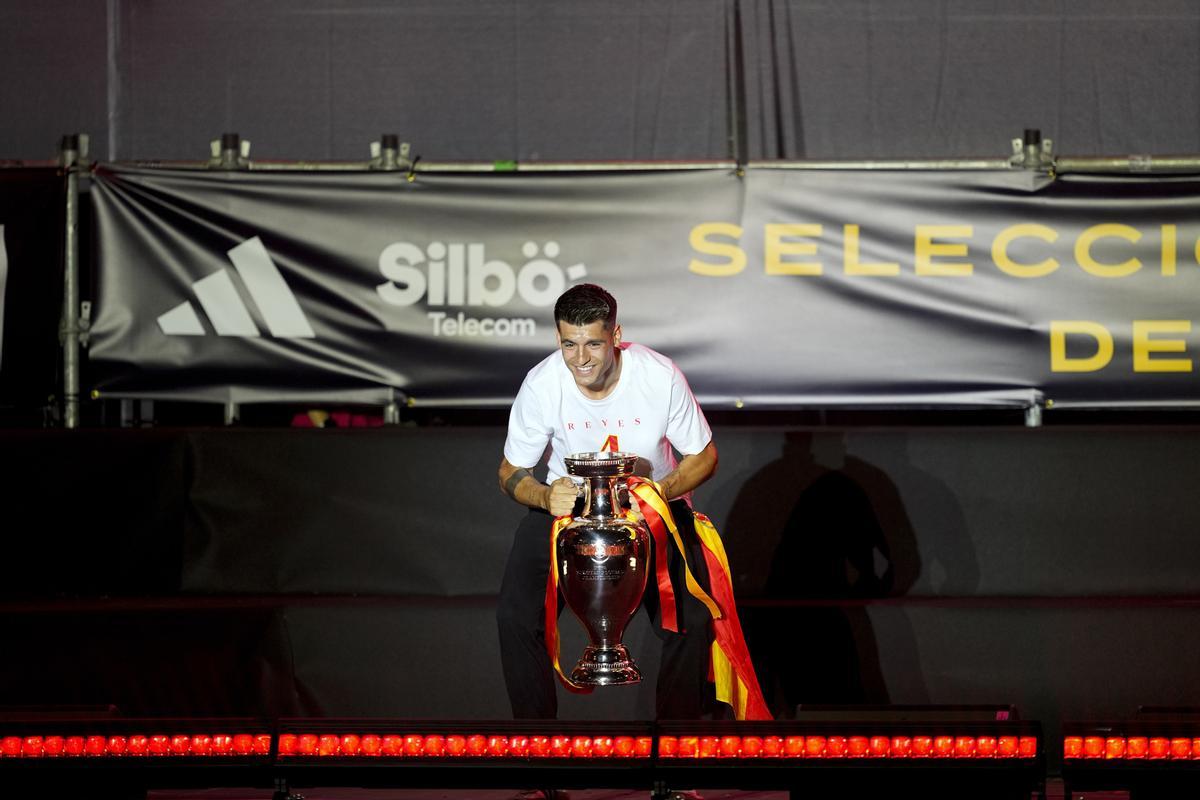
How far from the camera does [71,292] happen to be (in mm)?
5805


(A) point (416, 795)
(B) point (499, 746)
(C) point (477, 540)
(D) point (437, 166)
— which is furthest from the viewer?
(D) point (437, 166)

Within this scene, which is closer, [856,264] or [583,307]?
[583,307]

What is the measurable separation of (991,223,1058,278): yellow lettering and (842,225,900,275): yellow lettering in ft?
1.36

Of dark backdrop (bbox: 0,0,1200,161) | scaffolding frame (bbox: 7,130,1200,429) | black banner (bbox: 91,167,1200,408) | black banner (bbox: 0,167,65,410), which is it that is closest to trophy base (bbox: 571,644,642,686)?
black banner (bbox: 91,167,1200,408)

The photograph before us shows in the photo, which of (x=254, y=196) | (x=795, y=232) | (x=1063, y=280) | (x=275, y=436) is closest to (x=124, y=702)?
(x=275, y=436)

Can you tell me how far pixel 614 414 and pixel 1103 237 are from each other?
8.52ft

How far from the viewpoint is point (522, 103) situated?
20.1 ft

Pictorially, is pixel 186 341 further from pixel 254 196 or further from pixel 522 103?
pixel 522 103

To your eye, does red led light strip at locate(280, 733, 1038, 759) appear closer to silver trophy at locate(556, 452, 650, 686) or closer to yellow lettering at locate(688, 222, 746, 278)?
silver trophy at locate(556, 452, 650, 686)

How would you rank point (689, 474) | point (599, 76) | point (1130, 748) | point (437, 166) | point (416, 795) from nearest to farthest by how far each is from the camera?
1. point (1130, 748)
2. point (689, 474)
3. point (416, 795)
4. point (437, 166)
5. point (599, 76)

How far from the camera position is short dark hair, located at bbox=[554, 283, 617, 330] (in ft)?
12.8

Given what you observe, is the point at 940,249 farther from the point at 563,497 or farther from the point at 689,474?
the point at 563,497

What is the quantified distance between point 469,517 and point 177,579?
1.20m

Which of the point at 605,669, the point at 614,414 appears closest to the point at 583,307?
the point at 614,414
